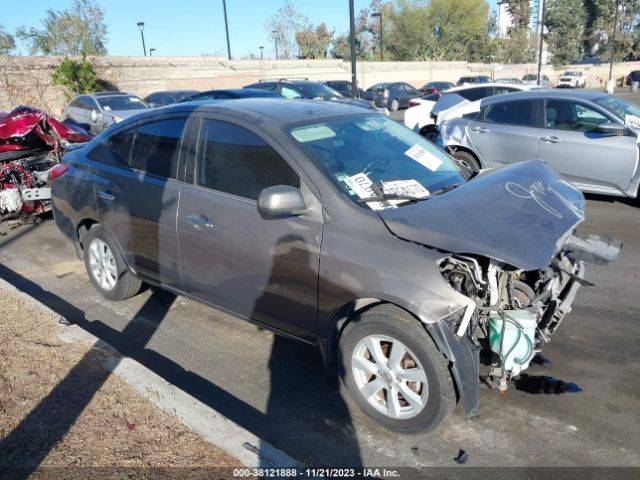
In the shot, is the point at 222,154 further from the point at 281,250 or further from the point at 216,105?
the point at 281,250

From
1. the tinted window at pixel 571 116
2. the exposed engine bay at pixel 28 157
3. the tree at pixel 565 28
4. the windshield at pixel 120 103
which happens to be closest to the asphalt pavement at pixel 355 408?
the exposed engine bay at pixel 28 157

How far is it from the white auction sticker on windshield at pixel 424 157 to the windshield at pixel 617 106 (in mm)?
4637

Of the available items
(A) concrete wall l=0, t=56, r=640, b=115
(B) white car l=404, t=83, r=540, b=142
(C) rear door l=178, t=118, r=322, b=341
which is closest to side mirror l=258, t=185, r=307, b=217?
(C) rear door l=178, t=118, r=322, b=341

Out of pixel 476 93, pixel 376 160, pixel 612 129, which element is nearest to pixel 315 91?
pixel 476 93

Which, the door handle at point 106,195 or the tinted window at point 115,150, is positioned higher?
the tinted window at point 115,150

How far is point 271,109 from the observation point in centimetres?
403

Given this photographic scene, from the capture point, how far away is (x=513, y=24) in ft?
275

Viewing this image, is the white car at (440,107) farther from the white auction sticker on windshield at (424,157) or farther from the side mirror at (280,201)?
the side mirror at (280,201)

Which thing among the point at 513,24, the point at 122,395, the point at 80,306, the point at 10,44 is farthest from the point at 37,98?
the point at 513,24

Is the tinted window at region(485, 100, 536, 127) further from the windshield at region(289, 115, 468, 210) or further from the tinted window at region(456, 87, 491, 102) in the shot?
the windshield at region(289, 115, 468, 210)

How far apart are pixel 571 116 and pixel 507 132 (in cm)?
90

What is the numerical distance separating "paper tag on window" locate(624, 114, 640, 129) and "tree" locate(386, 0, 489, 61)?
205 feet

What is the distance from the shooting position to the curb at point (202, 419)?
278 cm

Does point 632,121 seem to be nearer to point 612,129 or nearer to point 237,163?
point 612,129
